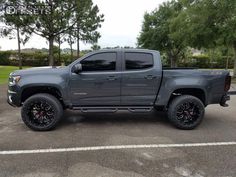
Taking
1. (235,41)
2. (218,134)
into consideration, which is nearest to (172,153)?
(218,134)

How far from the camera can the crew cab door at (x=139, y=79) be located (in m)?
6.68

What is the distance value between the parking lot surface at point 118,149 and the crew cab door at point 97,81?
25.4 inches

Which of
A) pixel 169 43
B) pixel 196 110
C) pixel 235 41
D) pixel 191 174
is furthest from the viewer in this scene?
pixel 169 43

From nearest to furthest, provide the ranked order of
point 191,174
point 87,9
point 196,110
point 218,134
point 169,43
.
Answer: point 191,174 < point 218,134 < point 196,110 < point 87,9 < point 169,43

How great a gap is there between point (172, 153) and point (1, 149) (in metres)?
2.98

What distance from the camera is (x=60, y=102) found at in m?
6.85

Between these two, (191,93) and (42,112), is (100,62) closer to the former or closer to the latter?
(42,112)

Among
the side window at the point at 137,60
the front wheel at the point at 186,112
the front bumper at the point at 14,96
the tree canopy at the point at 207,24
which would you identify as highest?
the tree canopy at the point at 207,24

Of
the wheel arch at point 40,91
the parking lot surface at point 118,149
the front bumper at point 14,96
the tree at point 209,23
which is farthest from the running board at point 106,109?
the tree at point 209,23

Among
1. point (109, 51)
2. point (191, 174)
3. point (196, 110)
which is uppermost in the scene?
point (109, 51)

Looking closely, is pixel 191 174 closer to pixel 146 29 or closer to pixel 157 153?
pixel 157 153

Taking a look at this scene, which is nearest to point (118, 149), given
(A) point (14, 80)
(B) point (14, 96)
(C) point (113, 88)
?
(C) point (113, 88)

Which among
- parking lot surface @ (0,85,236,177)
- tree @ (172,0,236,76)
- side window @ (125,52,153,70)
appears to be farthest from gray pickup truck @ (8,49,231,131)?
tree @ (172,0,236,76)

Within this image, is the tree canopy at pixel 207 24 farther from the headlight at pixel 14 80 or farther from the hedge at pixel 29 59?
the hedge at pixel 29 59
